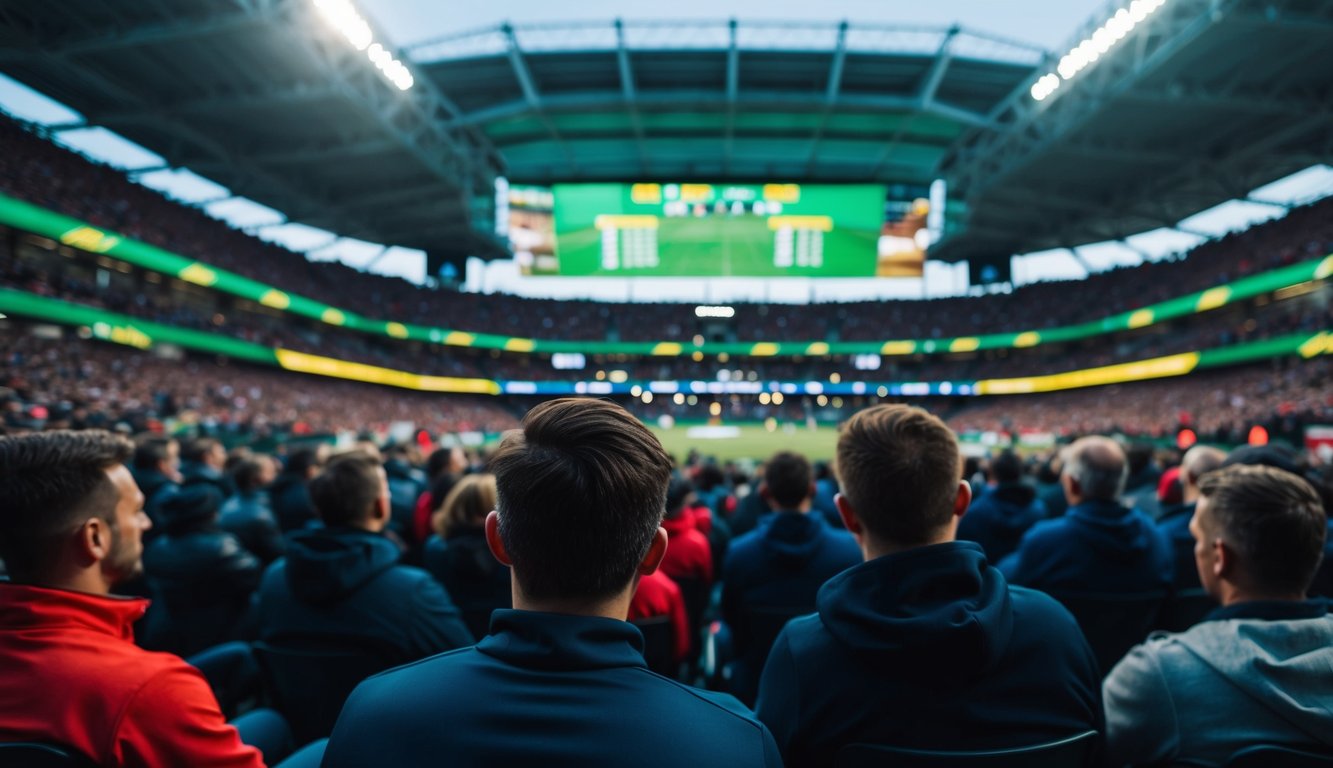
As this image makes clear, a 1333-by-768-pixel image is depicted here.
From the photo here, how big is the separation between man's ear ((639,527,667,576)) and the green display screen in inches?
1028

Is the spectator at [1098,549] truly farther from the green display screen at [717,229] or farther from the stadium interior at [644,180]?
the green display screen at [717,229]

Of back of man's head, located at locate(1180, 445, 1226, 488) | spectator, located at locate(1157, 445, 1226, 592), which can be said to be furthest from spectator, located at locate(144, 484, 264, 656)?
back of man's head, located at locate(1180, 445, 1226, 488)

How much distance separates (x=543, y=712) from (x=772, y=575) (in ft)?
8.97

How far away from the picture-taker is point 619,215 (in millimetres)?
26672

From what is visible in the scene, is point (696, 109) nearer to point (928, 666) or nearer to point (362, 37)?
point (362, 37)

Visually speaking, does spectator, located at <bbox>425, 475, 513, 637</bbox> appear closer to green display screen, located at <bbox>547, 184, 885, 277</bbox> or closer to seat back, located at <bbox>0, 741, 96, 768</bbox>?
seat back, located at <bbox>0, 741, 96, 768</bbox>

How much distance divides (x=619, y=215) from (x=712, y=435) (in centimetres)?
1847

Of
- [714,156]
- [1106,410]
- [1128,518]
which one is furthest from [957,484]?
[1106,410]

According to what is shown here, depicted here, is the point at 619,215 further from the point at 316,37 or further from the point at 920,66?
the point at 920,66

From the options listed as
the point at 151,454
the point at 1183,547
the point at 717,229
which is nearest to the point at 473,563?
the point at 151,454

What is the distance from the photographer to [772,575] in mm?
3582

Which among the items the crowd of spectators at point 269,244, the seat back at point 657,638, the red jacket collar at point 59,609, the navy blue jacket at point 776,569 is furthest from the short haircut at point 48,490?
the crowd of spectators at point 269,244

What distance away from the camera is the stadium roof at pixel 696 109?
19375mm

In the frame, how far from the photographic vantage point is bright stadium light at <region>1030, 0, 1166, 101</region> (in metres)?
18.7
